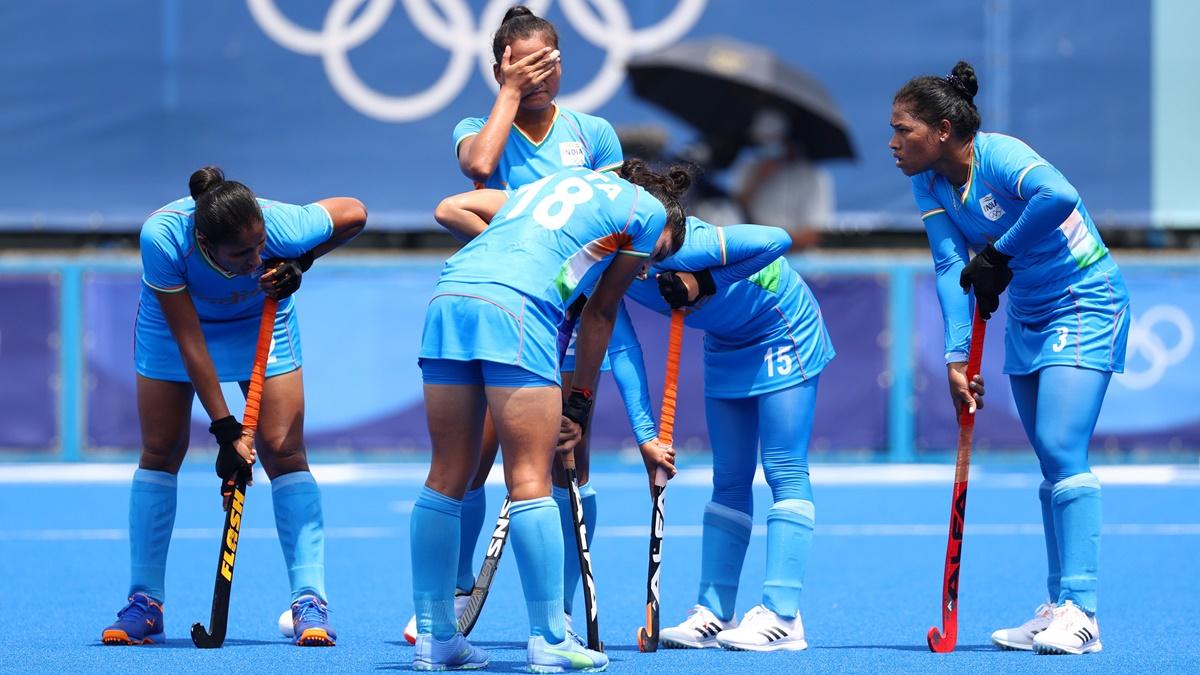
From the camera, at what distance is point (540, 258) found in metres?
4.64

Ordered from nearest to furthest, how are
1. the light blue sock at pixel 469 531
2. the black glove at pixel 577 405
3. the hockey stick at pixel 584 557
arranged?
the black glove at pixel 577 405
the hockey stick at pixel 584 557
the light blue sock at pixel 469 531

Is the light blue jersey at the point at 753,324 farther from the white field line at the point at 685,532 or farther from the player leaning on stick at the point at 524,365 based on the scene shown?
the white field line at the point at 685,532

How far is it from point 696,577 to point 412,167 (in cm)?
685

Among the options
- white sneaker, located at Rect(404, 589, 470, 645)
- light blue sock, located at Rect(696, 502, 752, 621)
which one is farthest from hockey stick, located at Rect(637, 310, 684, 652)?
white sneaker, located at Rect(404, 589, 470, 645)

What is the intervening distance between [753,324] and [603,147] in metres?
0.82

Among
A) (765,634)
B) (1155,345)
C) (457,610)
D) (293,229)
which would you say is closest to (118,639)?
(457,610)

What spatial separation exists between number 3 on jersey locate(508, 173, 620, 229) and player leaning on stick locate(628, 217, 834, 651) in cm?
61

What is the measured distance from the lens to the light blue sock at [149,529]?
5.57 m

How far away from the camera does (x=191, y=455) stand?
38.7ft

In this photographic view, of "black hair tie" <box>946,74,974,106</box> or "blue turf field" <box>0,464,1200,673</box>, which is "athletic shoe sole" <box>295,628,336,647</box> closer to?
"blue turf field" <box>0,464,1200,673</box>

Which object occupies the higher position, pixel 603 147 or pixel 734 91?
pixel 734 91

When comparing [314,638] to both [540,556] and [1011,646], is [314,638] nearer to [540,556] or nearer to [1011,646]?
[540,556]

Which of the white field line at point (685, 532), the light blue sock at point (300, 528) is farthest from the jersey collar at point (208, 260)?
the white field line at point (685, 532)

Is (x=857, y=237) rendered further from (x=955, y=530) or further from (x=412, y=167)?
(x=955, y=530)
